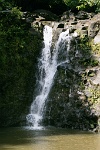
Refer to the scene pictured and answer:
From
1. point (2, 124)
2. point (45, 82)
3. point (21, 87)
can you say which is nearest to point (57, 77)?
point (45, 82)

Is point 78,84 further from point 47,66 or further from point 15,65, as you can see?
point 15,65

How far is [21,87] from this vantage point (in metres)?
18.8

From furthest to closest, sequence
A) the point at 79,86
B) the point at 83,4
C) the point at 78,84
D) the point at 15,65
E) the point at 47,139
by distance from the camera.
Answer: the point at 83,4 → the point at 15,65 → the point at 78,84 → the point at 79,86 → the point at 47,139

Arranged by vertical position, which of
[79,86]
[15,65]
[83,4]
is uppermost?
[83,4]

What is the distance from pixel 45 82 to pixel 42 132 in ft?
14.3

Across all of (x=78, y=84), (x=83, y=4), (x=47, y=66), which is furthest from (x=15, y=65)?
(x=83, y=4)

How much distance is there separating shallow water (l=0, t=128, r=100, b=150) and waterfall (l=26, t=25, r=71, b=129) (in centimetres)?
198

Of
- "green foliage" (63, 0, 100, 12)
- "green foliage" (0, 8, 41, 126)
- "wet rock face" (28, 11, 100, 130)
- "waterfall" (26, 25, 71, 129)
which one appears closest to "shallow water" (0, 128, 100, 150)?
"wet rock face" (28, 11, 100, 130)

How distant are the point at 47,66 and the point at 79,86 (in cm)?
269

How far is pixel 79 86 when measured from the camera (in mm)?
18078

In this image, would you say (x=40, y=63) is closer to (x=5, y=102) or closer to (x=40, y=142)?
(x=5, y=102)

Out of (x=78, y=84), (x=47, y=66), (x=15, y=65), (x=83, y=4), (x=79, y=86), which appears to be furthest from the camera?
(x=83, y=4)

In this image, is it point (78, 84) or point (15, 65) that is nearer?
point (78, 84)

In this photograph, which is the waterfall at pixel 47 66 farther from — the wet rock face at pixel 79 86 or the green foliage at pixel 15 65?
the green foliage at pixel 15 65
